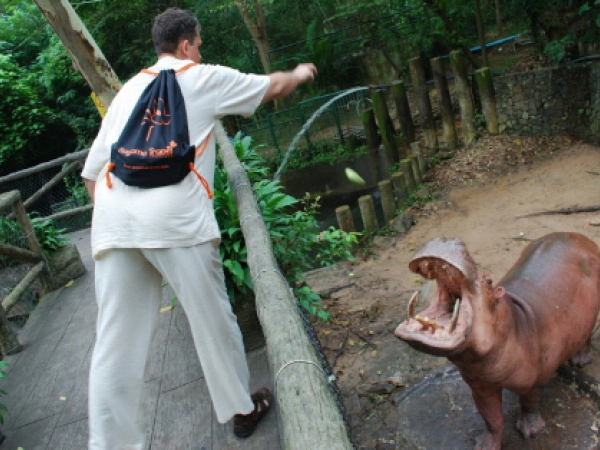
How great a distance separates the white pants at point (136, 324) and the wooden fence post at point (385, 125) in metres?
8.57

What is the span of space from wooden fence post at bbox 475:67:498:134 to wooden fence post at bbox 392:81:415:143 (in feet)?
5.14

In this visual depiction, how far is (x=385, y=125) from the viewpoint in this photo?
10.5m

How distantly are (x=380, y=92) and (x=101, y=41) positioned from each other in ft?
24.3

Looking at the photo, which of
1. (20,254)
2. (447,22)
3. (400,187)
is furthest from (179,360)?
(447,22)

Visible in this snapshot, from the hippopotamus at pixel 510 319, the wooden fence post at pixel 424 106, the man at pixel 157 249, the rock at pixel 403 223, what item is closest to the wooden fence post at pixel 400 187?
the rock at pixel 403 223

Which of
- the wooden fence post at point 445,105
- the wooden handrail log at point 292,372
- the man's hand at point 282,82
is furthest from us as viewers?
the wooden fence post at point 445,105

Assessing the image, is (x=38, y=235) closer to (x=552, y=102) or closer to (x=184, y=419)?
(x=184, y=419)

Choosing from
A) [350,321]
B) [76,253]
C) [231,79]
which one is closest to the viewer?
[231,79]

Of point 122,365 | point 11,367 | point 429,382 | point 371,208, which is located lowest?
point 371,208

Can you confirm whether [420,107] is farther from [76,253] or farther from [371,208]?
[76,253]

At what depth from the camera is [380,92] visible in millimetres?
10375

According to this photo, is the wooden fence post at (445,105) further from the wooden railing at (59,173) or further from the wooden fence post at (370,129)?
the wooden railing at (59,173)

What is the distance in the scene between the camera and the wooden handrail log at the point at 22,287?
455 centimetres

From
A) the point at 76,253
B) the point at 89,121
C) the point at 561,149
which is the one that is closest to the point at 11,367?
the point at 76,253
